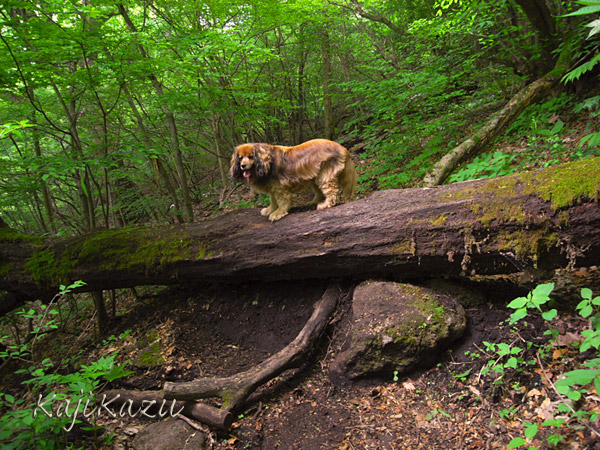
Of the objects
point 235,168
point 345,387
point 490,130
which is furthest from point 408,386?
point 490,130

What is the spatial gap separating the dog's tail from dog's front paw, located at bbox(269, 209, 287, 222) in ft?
2.73

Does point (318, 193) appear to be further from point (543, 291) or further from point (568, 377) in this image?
point (568, 377)

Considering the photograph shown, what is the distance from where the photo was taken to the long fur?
4.04m

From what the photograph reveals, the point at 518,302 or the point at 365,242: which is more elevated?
the point at 365,242

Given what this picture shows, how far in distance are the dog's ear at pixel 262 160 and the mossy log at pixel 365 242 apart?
650 mm

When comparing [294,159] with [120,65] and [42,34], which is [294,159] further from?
[42,34]

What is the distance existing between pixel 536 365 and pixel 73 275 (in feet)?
17.9

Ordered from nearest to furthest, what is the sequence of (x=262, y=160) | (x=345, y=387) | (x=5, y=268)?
1. (x=345, y=387)
2. (x=262, y=160)
3. (x=5, y=268)

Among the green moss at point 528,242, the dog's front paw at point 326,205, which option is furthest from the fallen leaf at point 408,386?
the dog's front paw at point 326,205

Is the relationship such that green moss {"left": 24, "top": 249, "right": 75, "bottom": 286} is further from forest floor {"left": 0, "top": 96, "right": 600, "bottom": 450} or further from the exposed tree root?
the exposed tree root

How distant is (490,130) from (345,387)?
5.29 m

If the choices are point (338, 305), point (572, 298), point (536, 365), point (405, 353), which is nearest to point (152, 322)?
point (338, 305)

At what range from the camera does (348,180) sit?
4234 mm

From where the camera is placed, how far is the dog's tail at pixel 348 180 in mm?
4168
